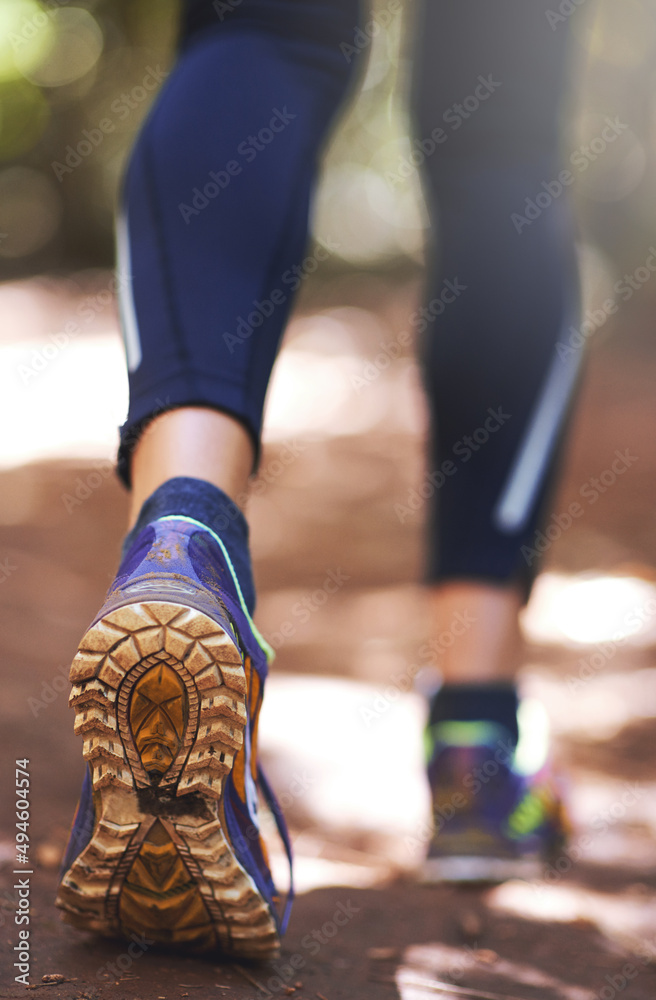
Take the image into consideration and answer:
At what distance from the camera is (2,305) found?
28.2 feet

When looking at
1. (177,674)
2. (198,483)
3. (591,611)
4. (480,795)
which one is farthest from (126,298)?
(591,611)

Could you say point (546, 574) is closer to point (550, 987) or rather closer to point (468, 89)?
point (468, 89)

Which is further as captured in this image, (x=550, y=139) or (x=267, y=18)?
(x=550, y=139)

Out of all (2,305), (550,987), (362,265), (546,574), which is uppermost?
(362,265)

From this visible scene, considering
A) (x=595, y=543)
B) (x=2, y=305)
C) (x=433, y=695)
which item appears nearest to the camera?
(x=433, y=695)

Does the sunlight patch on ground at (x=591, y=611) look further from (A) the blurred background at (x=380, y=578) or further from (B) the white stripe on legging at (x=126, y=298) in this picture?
(B) the white stripe on legging at (x=126, y=298)

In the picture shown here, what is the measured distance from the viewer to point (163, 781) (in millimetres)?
704

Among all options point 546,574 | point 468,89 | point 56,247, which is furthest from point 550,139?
point 56,247

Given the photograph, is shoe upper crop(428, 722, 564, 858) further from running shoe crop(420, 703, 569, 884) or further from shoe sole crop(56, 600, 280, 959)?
shoe sole crop(56, 600, 280, 959)

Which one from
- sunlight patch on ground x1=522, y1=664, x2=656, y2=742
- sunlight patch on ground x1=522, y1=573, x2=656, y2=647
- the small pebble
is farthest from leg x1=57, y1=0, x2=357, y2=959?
sunlight patch on ground x1=522, y1=573, x2=656, y2=647

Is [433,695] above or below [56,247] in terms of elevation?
below

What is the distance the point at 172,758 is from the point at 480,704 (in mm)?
554

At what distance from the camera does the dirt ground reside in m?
0.86

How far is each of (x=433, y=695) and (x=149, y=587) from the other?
60 cm
